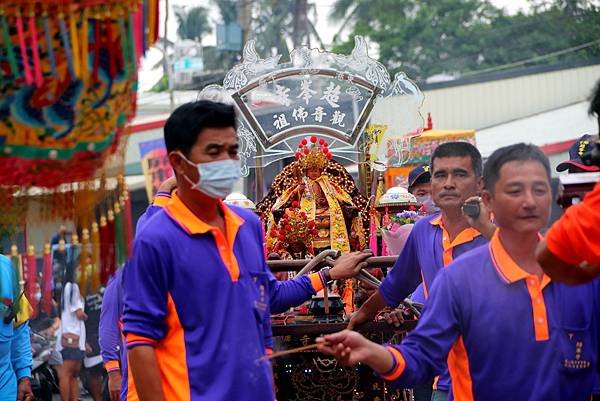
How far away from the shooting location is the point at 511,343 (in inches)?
181

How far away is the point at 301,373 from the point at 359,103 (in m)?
2.72

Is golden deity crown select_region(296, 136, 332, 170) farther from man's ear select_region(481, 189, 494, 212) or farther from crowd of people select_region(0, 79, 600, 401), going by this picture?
man's ear select_region(481, 189, 494, 212)

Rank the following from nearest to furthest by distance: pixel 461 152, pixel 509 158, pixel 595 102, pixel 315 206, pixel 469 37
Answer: pixel 595 102 → pixel 509 158 → pixel 461 152 → pixel 315 206 → pixel 469 37

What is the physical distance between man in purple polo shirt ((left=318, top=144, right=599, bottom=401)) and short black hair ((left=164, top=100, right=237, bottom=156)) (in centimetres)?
117

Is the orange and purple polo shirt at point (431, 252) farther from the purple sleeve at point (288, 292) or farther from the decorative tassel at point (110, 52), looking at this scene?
the decorative tassel at point (110, 52)

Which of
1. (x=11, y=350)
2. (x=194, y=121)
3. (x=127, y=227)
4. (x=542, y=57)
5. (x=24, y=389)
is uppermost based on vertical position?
(x=542, y=57)

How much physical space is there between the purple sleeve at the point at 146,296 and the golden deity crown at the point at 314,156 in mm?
4288

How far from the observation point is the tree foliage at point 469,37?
38.7 metres

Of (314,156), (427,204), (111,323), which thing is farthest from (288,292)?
(314,156)

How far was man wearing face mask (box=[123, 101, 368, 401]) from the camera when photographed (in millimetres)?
4879

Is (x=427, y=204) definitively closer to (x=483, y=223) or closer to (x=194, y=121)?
(x=483, y=223)

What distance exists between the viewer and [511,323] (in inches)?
181

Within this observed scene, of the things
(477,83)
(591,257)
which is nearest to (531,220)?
(591,257)

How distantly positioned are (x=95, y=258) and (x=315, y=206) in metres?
4.97
